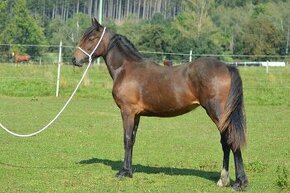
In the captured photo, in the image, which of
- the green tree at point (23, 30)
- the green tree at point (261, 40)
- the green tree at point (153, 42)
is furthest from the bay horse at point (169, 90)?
the green tree at point (23, 30)

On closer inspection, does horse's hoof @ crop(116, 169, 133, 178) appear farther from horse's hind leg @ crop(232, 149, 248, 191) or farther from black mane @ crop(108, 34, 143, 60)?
black mane @ crop(108, 34, 143, 60)

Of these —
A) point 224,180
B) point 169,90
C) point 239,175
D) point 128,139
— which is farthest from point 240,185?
point 128,139

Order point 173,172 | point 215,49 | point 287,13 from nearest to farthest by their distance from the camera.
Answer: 1. point 173,172
2. point 215,49
3. point 287,13

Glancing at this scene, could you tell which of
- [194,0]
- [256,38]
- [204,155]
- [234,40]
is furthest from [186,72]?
[194,0]

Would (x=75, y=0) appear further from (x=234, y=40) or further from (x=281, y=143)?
(x=281, y=143)

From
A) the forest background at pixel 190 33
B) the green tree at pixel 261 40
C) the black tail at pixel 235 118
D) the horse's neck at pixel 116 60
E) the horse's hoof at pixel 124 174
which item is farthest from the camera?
the green tree at pixel 261 40

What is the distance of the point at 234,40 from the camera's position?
231 ft

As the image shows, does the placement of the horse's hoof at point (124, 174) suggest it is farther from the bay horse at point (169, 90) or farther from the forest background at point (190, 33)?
the forest background at point (190, 33)

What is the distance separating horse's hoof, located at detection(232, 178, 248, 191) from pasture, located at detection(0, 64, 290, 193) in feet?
0.38

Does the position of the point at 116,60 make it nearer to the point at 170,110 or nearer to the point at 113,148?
the point at 170,110

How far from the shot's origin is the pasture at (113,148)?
26.4 feet

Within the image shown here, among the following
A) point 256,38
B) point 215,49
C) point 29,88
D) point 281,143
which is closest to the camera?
point 281,143

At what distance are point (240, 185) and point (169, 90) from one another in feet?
5.91

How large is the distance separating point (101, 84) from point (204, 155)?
13241 mm
